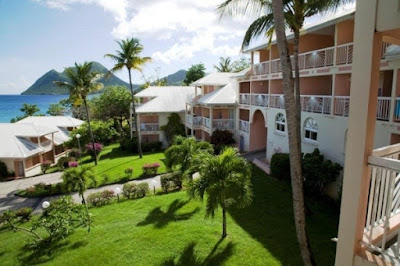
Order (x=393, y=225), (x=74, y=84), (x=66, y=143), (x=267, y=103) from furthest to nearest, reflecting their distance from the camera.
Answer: (x=66, y=143) → (x=74, y=84) → (x=267, y=103) → (x=393, y=225)

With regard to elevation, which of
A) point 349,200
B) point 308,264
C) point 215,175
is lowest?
point 308,264

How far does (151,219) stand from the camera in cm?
1424

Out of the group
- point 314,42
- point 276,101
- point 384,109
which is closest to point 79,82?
point 276,101

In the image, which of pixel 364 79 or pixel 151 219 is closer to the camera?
pixel 364 79

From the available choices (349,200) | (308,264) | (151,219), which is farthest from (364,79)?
(151,219)

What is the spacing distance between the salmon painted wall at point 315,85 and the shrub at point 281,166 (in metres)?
5.13

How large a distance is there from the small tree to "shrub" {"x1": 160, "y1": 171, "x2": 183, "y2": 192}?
16743mm

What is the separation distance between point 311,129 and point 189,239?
10.4 metres

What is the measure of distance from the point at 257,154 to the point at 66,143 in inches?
1094

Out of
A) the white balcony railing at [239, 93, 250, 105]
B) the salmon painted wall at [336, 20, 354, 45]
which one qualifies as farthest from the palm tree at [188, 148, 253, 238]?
the white balcony railing at [239, 93, 250, 105]

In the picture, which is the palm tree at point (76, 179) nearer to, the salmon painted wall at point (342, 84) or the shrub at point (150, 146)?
the salmon painted wall at point (342, 84)

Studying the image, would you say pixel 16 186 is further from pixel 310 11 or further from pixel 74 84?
pixel 310 11

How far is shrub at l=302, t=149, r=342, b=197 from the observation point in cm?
1396

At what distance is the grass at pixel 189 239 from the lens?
10234mm
